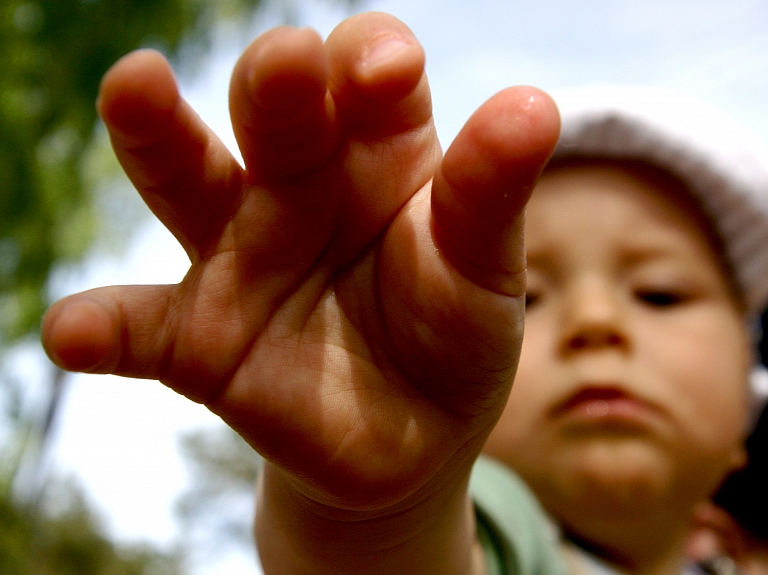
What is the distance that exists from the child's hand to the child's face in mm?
451

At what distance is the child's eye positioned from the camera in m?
1.05

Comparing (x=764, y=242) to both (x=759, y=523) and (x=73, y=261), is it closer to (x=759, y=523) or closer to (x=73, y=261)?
(x=759, y=523)

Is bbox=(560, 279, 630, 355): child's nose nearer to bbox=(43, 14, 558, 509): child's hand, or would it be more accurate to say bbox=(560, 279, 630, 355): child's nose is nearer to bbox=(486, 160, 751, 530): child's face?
bbox=(486, 160, 751, 530): child's face

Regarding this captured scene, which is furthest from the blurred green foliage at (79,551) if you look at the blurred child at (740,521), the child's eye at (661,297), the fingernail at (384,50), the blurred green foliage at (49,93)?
the fingernail at (384,50)

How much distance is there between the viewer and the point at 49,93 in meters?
3.96

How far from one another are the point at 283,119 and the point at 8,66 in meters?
4.14

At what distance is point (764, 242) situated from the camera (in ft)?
3.94

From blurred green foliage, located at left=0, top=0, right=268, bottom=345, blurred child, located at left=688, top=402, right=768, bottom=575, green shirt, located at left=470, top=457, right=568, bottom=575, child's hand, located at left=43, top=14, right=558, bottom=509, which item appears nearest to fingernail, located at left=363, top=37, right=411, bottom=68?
child's hand, located at left=43, top=14, right=558, bottom=509

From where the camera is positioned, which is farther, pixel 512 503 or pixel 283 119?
pixel 512 503

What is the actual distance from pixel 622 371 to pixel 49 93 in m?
4.10

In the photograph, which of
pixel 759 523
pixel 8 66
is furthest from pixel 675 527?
pixel 8 66

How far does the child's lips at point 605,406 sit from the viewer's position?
0.94 metres

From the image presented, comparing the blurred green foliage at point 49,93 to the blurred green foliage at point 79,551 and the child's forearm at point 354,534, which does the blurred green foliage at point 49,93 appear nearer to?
the blurred green foliage at point 79,551

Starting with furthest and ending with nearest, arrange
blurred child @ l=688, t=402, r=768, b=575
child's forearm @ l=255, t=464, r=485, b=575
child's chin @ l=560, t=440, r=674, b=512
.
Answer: blurred child @ l=688, t=402, r=768, b=575
child's chin @ l=560, t=440, r=674, b=512
child's forearm @ l=255, t=464, r=485, b=575
